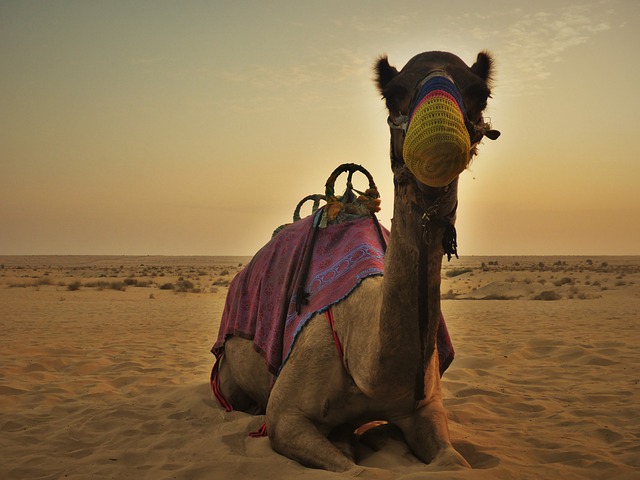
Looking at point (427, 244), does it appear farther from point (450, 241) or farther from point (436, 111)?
point (436, 111)

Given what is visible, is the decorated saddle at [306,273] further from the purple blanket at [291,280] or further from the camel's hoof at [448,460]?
the camel's hoof at [448,460]

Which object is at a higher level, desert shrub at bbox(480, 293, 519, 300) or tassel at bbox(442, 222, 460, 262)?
tassel at bbox(442, 222, 460, 262)

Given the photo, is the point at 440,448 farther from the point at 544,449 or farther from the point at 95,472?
the point at 95,472

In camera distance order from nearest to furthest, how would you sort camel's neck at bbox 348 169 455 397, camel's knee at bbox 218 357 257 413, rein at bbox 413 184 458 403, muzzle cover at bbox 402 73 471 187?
muzzle cover at bbox 402 73 471 187 → rein at bbox 413 184 458 403 → camel's neck at bbox 348 169 455 397 → camel's knee at bbox 218 357 257 413

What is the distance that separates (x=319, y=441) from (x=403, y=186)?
174 cm

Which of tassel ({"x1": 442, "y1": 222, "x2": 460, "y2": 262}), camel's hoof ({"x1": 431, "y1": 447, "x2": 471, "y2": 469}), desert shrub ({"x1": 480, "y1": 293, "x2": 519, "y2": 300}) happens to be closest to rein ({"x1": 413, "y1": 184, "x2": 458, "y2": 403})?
tassel ({"x1": 442, "y1": 222, "x2": 460, "y2": 262})

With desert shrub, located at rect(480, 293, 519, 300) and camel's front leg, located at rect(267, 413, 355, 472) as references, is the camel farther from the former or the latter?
desert shrub, located at rect(480, 293, 519, 300)

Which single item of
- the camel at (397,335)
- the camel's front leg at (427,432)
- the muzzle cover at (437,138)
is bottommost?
the camel's front leg at (427,432)

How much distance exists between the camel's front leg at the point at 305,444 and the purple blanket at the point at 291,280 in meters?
0.46

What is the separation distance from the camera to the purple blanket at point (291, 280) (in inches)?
158

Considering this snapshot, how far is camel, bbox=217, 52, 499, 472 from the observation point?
269 centimetres

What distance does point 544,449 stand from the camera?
4.43m

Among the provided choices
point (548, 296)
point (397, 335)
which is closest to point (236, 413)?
point (397, 335)

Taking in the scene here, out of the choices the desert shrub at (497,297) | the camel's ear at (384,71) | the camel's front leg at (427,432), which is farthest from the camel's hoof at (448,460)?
the desert shrub at (497,297)
